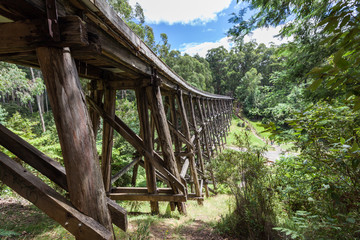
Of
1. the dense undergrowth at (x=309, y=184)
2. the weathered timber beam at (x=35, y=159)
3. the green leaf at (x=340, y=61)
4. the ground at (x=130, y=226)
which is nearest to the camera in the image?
the green leaf at (x=340, y=61)

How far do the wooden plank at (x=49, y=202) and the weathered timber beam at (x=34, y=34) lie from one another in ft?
2.43

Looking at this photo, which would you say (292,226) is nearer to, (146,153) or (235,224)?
(235,224)

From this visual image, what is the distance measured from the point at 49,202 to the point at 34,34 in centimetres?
105

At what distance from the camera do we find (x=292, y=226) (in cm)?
260

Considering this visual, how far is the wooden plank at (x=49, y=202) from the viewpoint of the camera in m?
0.98

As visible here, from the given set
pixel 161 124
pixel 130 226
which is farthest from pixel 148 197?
pixel 161 124

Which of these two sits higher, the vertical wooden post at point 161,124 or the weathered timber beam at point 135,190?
the vertical wooden post at point 161,124

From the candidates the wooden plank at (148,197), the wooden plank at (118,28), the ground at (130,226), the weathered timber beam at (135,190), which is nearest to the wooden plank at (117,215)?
the ground at (130,226)

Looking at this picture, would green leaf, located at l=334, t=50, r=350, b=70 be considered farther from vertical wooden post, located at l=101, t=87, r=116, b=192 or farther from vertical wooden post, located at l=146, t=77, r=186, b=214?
vertical wooden post, located at l=101, t=87, r=116, b=192

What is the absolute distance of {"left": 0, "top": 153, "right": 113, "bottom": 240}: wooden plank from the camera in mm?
981

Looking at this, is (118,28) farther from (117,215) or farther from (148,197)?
(148,197)

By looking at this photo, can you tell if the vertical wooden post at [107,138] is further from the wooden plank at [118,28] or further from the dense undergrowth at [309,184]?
the dense undergrowth at [309,184]

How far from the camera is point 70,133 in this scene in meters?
1.08

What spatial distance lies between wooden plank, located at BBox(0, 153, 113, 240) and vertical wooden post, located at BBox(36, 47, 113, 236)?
2.5 inches
